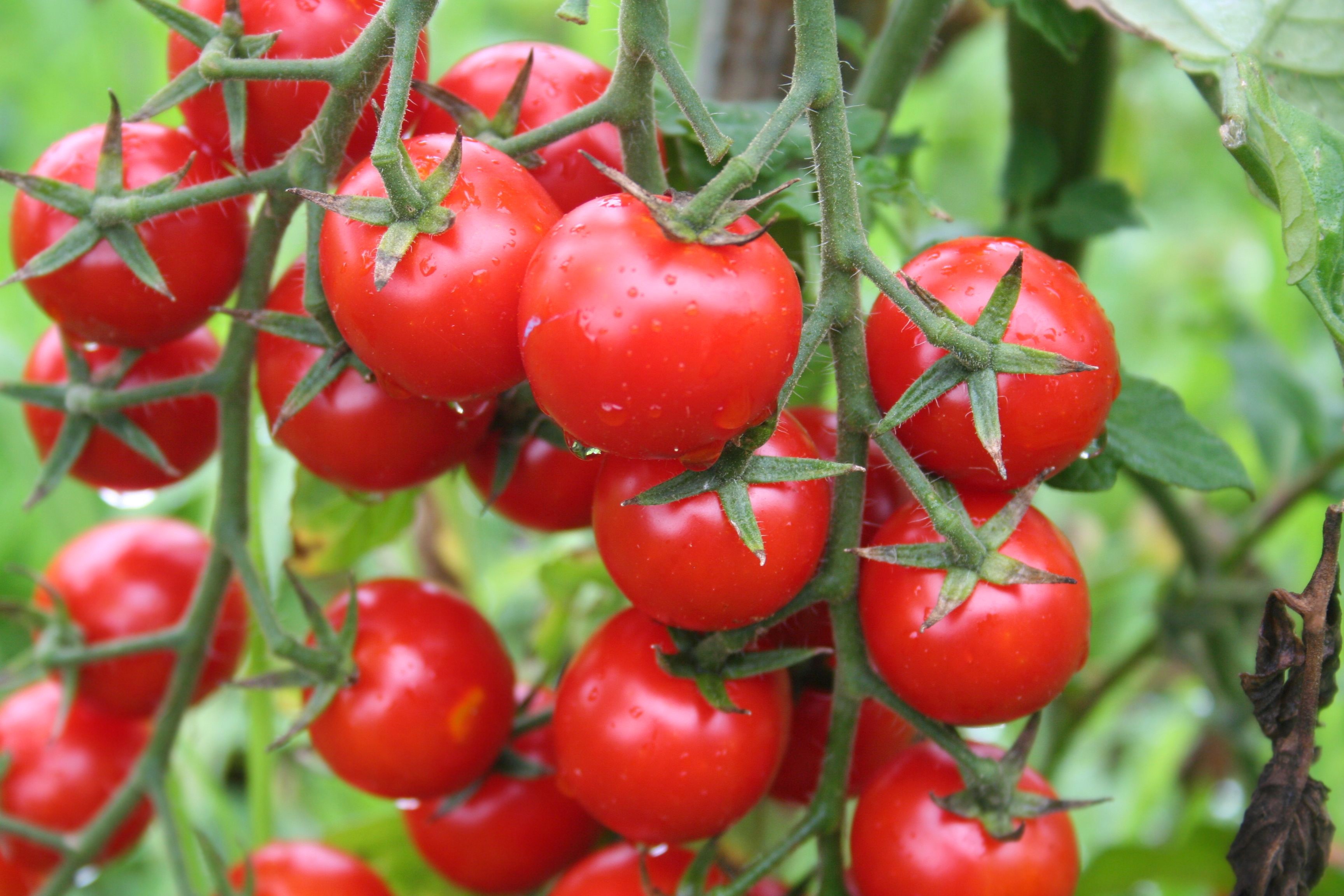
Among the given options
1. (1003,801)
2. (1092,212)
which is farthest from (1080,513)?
(1003,801)

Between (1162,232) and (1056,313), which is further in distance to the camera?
(1162,232)

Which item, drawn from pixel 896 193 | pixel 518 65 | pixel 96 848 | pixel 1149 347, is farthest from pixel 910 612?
pixel 1149 347

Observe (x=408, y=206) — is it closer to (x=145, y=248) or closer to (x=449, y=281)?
(x=449, y=281)

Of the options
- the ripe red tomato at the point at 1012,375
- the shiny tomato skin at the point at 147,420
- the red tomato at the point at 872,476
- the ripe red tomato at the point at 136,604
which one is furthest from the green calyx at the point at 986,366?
the ripe red tomato at the point at 136,604

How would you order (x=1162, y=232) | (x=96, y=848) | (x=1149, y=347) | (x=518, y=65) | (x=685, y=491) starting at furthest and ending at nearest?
(x=1162, y=232) < (x=1149, y=347) < (x=96, y=848) < (x=518, y=65) < (x=685, y=491)

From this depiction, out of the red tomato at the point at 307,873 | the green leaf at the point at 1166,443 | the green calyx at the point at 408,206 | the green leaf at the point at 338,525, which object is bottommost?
the red tomato at the point at 307,873

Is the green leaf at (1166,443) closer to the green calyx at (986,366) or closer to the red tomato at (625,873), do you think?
the green calyx at (986,366)

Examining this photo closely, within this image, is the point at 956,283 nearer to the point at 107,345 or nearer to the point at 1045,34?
the point at 1045,34
